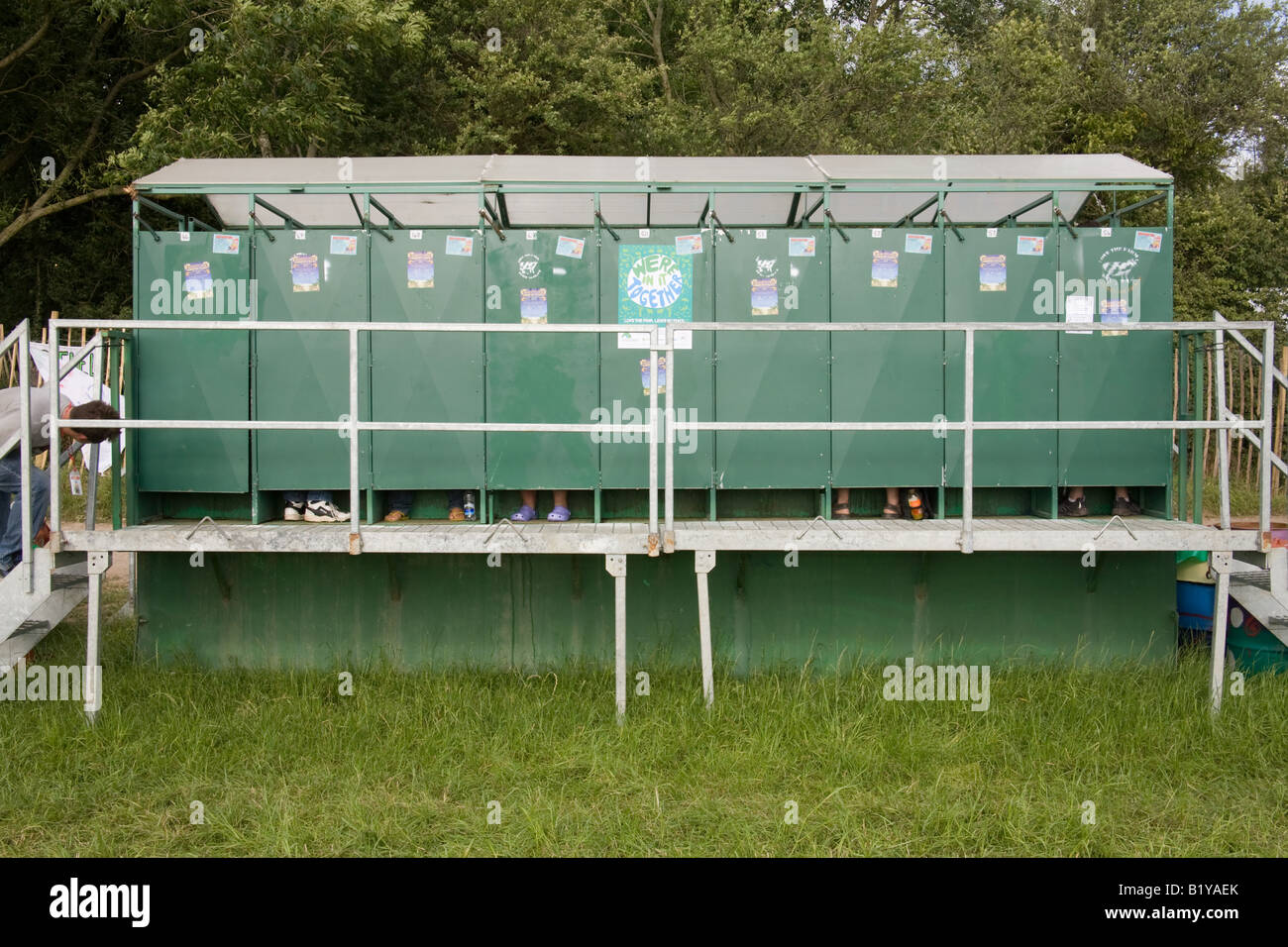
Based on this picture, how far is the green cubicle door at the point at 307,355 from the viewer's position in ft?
20.9

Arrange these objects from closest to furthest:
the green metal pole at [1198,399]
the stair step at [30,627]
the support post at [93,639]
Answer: the support post at [93,639] → the stair step at [30,627] → the green metal pole at [1198,399]

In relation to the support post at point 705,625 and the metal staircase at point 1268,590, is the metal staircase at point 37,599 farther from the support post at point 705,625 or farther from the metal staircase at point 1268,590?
the metal staircase at point 1268,590

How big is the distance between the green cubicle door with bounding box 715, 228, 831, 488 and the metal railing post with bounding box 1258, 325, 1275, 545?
2.61 meters

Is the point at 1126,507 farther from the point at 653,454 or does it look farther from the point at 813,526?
the point at 653,454

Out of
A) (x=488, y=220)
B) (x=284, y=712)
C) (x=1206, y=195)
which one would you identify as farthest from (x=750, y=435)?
(x=1206, y=195)

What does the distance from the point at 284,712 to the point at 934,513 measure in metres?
4.69

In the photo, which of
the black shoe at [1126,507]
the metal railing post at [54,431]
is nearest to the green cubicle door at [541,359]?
the metal railing post at [54,431]

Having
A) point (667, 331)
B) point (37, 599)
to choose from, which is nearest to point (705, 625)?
point (667, 331)

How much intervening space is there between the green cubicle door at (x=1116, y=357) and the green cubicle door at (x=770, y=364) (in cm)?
181

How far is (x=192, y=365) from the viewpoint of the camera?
6340 mm

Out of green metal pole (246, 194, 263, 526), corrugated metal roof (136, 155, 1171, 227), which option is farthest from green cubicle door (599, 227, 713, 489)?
green metal pole (246, 194, 263, 526)

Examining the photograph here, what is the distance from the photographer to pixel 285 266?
6461 mm

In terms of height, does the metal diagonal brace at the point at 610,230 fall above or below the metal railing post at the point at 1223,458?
above
